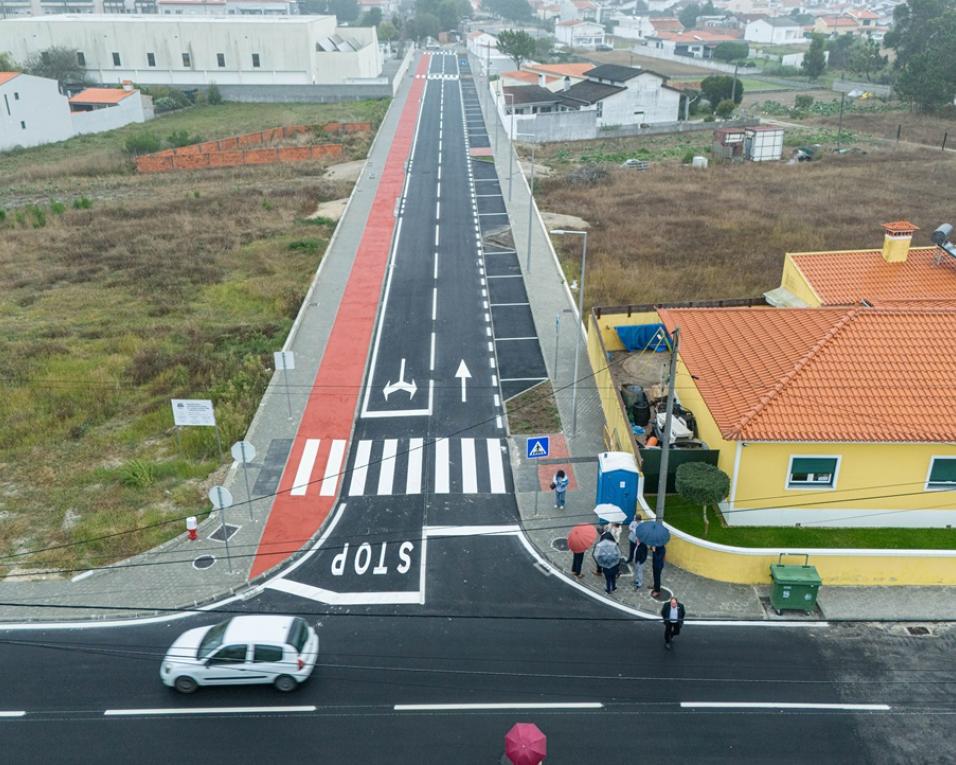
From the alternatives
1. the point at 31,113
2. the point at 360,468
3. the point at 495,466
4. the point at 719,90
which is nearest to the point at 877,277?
the point at 495,466

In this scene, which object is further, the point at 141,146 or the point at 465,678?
the point at 141,146

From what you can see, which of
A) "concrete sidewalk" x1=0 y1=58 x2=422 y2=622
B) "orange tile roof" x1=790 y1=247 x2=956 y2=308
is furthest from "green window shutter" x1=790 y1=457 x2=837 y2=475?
"concrete sidewalk" x1=0 y1=58 x2=422 y2=622

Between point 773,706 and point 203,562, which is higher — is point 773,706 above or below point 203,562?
below

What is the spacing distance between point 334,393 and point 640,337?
12070 millimetres

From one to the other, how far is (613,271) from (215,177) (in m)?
40.0

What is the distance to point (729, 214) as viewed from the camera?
2114 inches

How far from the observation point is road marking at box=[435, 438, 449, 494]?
24.5 meters

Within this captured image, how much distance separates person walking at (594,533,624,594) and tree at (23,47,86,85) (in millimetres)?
113186

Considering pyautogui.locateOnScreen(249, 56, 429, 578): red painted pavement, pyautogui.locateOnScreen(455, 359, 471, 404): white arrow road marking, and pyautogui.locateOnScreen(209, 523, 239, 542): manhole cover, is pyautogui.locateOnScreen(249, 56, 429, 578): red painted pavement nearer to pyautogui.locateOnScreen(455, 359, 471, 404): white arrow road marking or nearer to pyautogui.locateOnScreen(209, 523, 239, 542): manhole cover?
pyautogui.locateOnScreen(209, 523, 239, 542): manhole cover

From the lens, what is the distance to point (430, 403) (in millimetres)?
29500

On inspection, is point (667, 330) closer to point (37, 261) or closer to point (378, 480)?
point (378, 480)

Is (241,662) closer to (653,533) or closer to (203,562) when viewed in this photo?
(203,562)

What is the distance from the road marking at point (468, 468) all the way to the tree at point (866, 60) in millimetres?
117231

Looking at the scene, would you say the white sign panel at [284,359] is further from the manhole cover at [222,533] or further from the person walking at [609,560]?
the person walking at [609,560]
